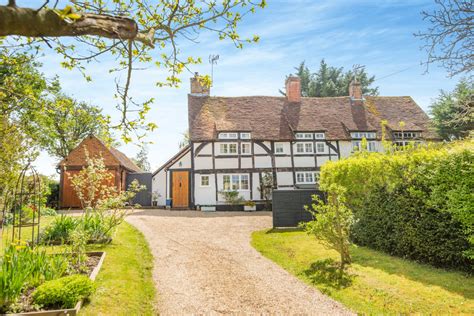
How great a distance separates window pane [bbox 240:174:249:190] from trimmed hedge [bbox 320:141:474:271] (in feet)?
38.3

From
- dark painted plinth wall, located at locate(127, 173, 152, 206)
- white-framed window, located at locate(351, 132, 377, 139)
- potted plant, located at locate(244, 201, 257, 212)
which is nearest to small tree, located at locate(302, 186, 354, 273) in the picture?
potted plant, located at locate(244, 201, 257, 212)

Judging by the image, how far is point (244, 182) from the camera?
858 inches

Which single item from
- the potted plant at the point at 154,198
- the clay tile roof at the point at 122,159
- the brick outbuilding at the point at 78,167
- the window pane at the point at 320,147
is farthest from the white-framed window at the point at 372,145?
the clay tile roof at the point at 122,159

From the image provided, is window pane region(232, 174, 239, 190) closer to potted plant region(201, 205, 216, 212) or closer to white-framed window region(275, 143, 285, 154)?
potted plant region(201, 205, 216, 212)

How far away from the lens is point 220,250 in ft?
30.7

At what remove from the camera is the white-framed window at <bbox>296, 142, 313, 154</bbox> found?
22.7 m

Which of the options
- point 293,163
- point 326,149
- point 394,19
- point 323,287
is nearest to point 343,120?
point 326,149

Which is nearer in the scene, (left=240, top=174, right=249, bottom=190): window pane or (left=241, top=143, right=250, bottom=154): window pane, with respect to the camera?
(left=240, top=174, right=249, bottom=190): window pane

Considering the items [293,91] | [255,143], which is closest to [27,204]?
[255,143]

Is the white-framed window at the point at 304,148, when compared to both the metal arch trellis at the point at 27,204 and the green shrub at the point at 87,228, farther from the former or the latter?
the metal arch trellis at the point at 27,204

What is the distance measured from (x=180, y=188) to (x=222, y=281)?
625 inches

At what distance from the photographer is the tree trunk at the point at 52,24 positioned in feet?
7.13

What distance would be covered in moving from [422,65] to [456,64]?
0.61 meters

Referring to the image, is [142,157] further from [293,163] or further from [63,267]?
[63,267]
